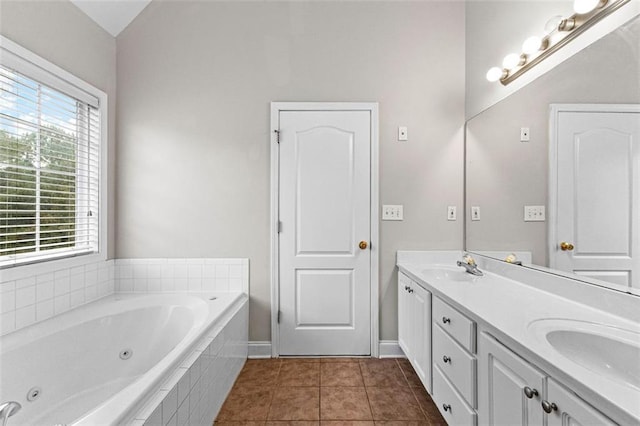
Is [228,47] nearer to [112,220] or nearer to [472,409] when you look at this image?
[112,220]

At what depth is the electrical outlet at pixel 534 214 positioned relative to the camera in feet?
4.91

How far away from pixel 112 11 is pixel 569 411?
10.8ft

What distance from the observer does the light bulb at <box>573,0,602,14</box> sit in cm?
122

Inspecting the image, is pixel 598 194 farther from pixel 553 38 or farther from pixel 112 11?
pixel 112 11

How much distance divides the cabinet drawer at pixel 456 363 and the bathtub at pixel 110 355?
1228 mm

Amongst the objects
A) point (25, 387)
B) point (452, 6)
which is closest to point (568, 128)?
point (452, 6)

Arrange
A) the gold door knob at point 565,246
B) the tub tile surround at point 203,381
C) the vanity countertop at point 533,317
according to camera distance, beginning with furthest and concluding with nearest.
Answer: the gold door knob at point 565,246, the tub tile surround at point 203,381, the vanity countertop at point 533,317

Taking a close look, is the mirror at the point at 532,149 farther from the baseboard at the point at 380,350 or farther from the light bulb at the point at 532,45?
the baseboard at the point at 380,350

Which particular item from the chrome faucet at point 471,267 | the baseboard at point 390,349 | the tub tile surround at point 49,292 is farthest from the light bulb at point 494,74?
the tub tile surround at point 49,292

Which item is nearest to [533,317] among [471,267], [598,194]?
[598,194]

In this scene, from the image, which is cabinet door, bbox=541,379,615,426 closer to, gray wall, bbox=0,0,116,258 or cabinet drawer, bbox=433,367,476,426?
cabinet drawer, bbox=433,367,476,426

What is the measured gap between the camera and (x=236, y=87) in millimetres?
2291

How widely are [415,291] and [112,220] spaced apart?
2352 mm

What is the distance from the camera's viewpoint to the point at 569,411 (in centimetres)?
77
